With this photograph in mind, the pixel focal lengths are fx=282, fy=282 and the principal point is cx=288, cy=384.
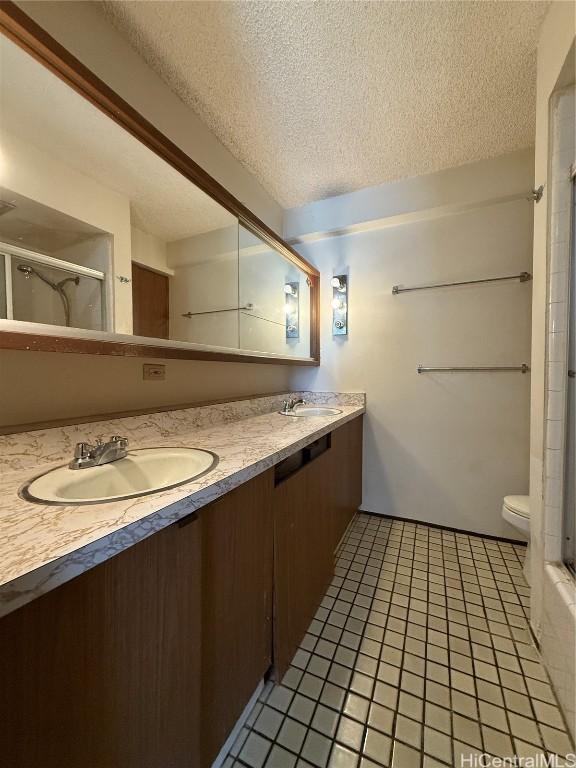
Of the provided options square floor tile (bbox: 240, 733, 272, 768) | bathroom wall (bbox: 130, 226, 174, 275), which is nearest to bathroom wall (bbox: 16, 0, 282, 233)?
bathroom wall (bbox: 130, 226, 174, 275)

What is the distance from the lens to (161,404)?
1.25m

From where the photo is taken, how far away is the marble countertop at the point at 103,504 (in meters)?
0.38

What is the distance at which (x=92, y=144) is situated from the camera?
884 millimetres

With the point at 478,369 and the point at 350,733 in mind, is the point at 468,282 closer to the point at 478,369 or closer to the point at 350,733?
the point at 478,369

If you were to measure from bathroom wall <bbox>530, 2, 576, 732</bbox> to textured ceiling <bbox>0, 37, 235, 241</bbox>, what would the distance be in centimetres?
135

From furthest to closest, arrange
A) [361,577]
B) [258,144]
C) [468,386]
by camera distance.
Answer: [468,386], [258,144], [361,577]

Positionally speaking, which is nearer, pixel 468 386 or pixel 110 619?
pixel 110 619

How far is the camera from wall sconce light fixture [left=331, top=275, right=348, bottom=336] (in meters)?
2.17

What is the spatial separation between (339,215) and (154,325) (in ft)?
5.49

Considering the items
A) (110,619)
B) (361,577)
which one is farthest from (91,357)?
(361,577)

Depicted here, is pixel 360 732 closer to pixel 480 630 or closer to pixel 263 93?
pixel 480 630

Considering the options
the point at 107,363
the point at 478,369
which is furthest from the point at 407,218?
the point at 107,363

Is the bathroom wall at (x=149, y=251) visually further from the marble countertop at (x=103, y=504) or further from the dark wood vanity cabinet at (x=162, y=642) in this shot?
the dark wood vanity cabinet at (x=162, y=642)

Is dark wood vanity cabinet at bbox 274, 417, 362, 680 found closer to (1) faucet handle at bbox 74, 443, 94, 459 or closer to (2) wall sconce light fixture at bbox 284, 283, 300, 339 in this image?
(1) faucet handle at bbox 74, 443, 94, 459
